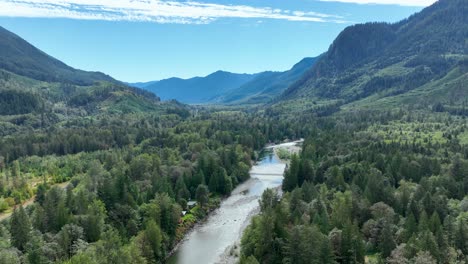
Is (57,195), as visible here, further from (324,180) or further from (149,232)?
(324,180)

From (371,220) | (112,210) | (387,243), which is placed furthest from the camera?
(112,210)

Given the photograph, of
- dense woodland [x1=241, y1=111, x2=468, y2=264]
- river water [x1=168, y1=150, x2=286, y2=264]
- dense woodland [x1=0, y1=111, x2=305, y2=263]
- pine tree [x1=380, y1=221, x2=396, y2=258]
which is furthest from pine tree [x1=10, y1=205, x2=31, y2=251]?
pine tree [x1=380, y1=221, x2=396, y2=258]

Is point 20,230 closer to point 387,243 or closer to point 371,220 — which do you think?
point 387,243

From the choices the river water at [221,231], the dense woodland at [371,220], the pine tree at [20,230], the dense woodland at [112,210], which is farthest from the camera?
the river water at [221,231]

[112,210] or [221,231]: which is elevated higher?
[112,210]

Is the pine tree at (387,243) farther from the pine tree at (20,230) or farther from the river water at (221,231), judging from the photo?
the pine tree at (20,230)

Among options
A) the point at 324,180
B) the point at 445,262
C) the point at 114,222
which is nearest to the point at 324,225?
the point at 445,262

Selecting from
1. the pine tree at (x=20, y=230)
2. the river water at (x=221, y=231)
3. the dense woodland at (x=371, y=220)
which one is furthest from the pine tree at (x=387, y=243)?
the pine tree at (x=20, y=230)

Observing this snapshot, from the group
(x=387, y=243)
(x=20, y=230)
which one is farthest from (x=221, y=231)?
(x=20, y=230)

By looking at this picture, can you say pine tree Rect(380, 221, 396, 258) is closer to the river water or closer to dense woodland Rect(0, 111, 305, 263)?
the river water
